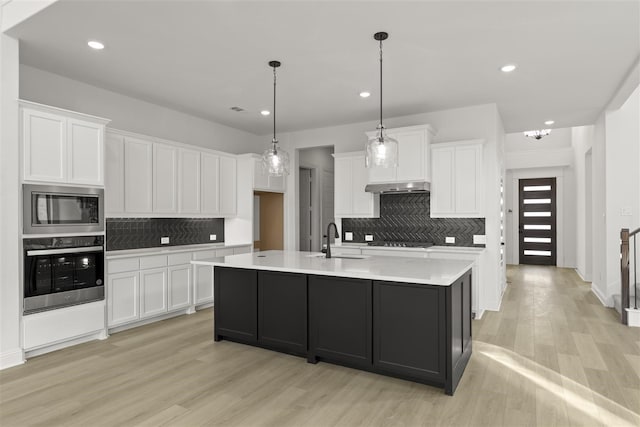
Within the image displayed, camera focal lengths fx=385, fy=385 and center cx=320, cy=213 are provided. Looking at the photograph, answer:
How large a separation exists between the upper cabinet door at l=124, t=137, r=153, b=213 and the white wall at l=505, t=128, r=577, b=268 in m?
8.54

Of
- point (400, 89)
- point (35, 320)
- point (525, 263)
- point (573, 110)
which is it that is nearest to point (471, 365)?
point (400, 89)

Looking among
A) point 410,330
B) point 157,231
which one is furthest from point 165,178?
point 410,330

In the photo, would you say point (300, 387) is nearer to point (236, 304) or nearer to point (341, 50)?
point (236, 304)

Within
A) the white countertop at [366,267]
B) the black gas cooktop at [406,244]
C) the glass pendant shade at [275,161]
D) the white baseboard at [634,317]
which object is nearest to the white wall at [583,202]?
the white baseboard at [634,317]

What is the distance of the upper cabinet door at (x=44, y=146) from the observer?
11.3ft

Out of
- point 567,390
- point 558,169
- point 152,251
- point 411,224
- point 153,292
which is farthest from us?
point 558,169

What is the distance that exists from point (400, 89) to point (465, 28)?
1550 millimetres

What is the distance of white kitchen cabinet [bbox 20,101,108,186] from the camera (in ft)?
11.4

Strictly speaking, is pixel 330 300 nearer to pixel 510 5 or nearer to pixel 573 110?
pixel 510 5

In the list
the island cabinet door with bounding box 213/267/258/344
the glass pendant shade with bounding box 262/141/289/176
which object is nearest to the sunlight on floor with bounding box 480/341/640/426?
the island cabinet door with bounding box 213/267/258/344

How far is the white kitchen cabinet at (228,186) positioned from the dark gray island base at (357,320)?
7.22 feet

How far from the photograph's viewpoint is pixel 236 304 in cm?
389

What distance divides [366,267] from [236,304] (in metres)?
1.50

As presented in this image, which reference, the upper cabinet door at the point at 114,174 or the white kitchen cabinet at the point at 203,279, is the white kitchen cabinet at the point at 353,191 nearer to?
the white kitchen cabinet at the point at 203,279
